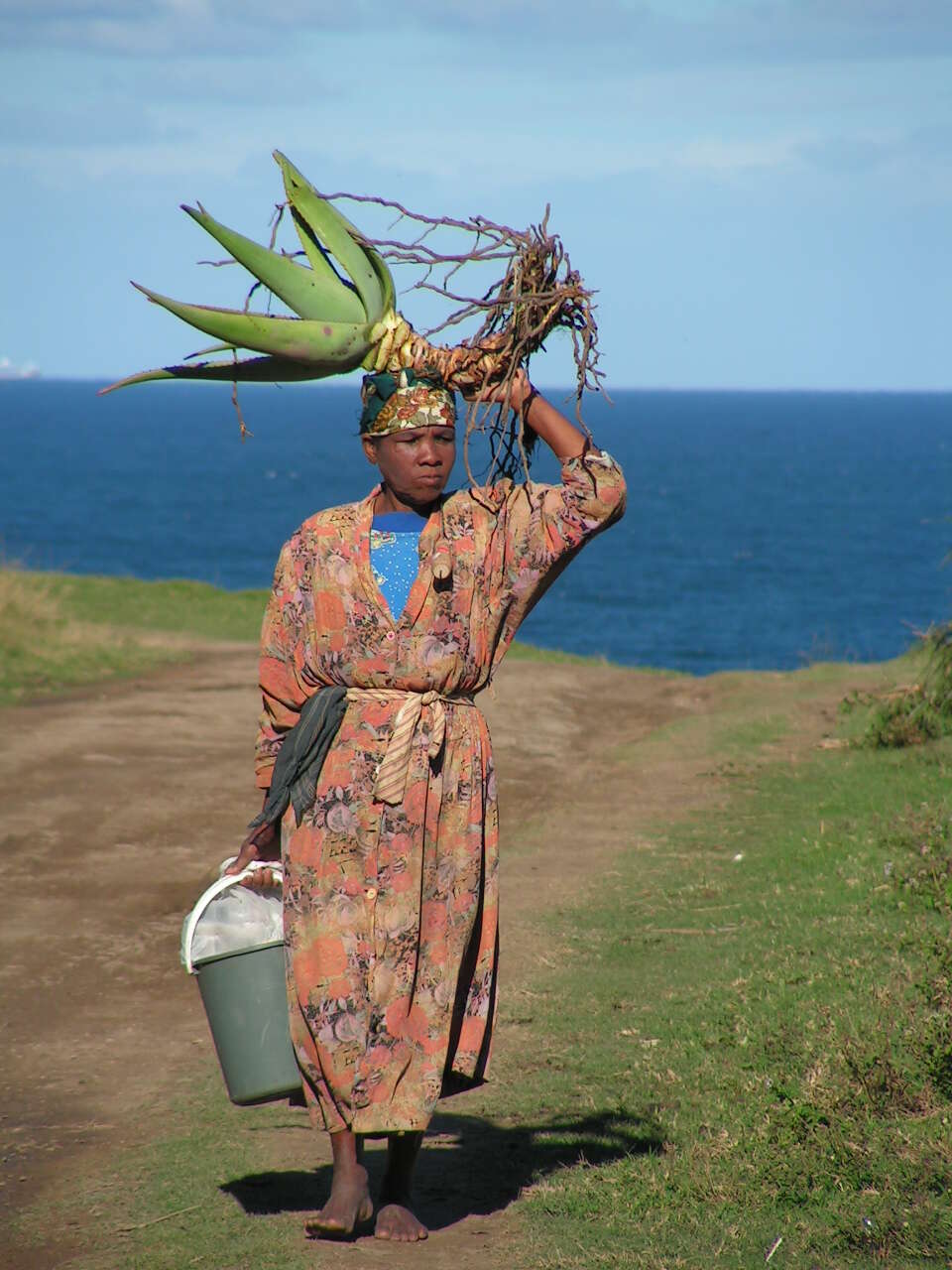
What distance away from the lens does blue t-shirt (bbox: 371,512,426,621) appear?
4.33 metres

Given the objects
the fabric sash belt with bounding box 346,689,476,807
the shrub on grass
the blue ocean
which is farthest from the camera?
the blue ocean

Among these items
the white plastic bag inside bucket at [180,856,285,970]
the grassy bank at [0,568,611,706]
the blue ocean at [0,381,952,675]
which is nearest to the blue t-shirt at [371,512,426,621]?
the blue ocean at [0,381,952,675]

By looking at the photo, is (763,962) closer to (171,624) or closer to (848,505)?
(171,624)

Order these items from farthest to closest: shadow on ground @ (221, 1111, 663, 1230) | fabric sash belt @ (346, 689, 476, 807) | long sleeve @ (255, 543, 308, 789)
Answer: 1. shadow on ground @ (221, 1111, 663, 1230)
2. long sleeve @ (255, 543, 308, 789)
3. fabric sash belt @ (346, 689, 476, 807)

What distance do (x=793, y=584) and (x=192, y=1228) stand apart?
5306cm

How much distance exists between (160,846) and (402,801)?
5.37 metres

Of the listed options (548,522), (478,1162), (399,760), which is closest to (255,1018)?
(399,760)

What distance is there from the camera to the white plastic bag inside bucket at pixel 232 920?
421 cm

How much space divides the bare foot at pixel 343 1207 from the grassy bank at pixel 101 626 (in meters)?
10.00

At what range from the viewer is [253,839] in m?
4.34

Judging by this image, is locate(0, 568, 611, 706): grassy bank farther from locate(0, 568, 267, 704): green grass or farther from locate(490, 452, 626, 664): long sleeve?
locate(490, 452, 626, 664): long sleeve

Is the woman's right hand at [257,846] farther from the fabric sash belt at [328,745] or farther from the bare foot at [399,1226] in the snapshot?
the bare foot at [399,1226]

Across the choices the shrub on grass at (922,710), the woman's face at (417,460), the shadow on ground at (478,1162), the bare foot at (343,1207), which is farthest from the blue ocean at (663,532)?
the shadow on ground at (478,1162)

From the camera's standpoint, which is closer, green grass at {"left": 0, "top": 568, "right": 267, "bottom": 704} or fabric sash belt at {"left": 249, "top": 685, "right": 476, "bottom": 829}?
fabric sash belt at {"left": 249, "top": 685, "right": 476, "bottom": 829}
